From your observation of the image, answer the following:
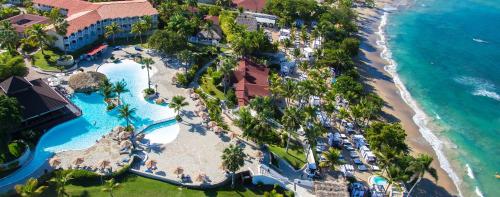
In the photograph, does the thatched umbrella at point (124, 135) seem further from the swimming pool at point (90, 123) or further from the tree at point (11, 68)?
the tree at point (11, 68)

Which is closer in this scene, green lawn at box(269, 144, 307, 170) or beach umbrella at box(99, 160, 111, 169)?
beach umbrella at box(99, 160, 111, 169)

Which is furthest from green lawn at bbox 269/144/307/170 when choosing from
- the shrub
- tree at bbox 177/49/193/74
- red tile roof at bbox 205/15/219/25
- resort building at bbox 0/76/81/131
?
red tile roof at bbox 205/15/219/25

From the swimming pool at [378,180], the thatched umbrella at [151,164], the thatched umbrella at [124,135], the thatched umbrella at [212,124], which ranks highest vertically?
the thatched umbrella at [212,124]

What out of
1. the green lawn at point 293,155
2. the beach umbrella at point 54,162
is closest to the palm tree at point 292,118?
the green lawn at point 293,155

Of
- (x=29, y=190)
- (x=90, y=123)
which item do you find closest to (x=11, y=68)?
(x=90, y=123)

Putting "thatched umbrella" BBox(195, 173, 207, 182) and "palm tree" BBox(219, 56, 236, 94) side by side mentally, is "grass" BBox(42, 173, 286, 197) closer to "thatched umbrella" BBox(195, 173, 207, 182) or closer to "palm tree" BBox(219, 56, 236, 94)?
"thatched umbrella" BBox(195, 173, 207, 182)

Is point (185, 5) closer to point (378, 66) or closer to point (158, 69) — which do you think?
point (158, 69)

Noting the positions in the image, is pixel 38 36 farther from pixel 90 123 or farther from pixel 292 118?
pixel 292 118
